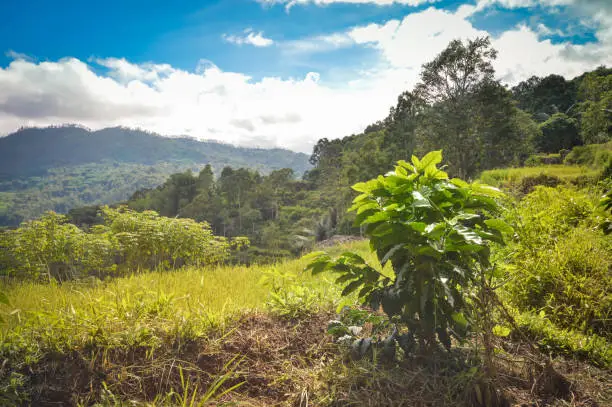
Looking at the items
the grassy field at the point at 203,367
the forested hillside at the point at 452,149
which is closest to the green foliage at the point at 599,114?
the forested hillside at the point at 452,149

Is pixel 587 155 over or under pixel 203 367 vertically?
over

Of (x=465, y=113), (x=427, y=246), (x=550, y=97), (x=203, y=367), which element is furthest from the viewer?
(x=550, y=97)

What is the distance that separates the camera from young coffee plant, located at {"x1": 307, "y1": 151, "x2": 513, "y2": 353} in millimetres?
1771

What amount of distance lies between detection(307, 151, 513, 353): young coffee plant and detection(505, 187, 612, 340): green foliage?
844 mm

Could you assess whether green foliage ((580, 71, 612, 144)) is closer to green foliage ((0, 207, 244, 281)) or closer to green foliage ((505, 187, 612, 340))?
green foliage ((505, 187, 612, 340))

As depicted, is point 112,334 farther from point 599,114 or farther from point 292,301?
point 599,114

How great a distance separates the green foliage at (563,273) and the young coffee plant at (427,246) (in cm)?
84

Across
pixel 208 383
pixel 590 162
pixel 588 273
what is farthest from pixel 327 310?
pixel 590 162

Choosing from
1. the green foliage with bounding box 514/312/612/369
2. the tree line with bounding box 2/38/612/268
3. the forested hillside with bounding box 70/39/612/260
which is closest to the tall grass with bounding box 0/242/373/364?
the green foliage with bounding box 514/312/612/369

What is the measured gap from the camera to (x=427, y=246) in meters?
1.74

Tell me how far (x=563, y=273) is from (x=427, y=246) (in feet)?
8.46

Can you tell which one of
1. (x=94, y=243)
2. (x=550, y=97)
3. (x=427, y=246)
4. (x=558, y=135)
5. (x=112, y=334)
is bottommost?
(x=94, y=243)

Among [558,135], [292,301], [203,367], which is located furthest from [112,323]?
[558,135]

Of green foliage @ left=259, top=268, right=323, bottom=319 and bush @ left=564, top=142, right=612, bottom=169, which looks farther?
bush @ left=564, top=142, right=612, bottom=169
